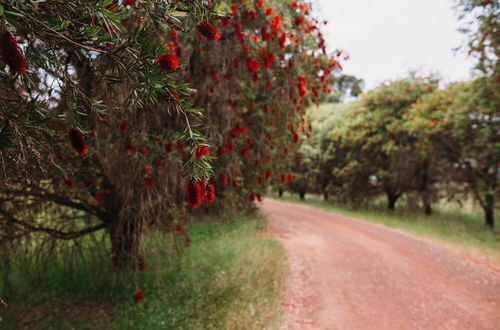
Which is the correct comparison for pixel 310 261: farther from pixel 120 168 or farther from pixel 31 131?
pixel 31 131

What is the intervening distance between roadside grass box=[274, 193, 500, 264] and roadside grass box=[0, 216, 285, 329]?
5.40m

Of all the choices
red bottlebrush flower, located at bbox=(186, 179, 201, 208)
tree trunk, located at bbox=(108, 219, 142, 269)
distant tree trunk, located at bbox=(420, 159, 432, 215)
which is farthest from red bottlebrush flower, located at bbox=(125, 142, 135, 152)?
distant tree trunk, located at bbox=(420, 159, 432, 215)

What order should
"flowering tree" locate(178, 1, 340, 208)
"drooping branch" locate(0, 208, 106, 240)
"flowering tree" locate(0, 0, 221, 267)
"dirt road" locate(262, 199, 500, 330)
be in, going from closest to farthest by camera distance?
"flowering tree" locate(0, 0, 221, 267) < "drooping branch" locate(0, 208, 106, 240) < "dirt road" locate(262, 199, 500, 330) < "flowering tree" locate(178, 1, 340, 208)

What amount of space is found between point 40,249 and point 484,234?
457 inches

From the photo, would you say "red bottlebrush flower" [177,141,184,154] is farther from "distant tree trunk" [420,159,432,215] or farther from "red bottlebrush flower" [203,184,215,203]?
"distant tree trunk" [420,159,432,215]

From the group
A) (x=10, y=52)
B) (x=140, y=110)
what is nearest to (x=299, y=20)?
(x=140, y=110)

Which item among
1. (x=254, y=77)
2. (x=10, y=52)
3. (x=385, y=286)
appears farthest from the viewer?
(x=385, y=286)

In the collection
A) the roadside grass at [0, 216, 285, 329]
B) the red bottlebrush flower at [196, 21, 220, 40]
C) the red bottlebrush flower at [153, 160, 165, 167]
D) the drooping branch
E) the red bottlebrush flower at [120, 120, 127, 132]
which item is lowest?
the roadside grass at [0, 216, 285, 329]

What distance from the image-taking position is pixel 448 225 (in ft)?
36.3

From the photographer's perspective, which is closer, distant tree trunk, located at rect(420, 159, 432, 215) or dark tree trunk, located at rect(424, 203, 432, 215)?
distant tree trunk, located at rect(420, 159, 432, 215)

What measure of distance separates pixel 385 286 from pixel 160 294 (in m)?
3.97

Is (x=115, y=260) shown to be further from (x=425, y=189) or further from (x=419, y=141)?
(x=425, y=189)

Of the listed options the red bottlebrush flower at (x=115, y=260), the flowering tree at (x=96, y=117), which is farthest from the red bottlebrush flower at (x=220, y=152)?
the red bottlebrush flower at (x=115, y=260)

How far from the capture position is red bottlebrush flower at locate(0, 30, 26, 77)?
1.25 meters
